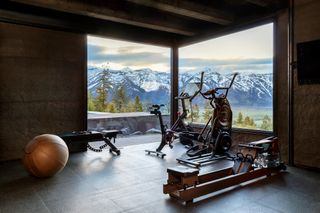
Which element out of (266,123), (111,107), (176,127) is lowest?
(176,127)

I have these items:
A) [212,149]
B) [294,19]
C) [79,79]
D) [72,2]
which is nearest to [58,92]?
[79,79]

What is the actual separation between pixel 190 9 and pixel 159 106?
221 centimetres

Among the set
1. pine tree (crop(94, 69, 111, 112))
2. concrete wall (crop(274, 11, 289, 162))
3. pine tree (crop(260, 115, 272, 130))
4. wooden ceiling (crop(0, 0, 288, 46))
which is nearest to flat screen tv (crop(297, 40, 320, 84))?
concrete wall (crop(274, 11, 289, 162))

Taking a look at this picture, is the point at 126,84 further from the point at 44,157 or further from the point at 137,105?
the point at 44,157

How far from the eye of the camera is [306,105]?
14.3 feet

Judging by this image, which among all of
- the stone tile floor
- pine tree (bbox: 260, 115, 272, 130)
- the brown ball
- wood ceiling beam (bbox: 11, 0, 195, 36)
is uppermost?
wood ceiling beam (bbox: 11, 0, 195, 36)

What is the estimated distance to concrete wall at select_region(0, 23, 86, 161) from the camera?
4.98 metres

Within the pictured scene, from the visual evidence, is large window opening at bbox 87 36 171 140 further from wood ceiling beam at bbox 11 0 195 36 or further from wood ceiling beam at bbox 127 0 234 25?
wood ceiling beam at bbox 127 0 234 25

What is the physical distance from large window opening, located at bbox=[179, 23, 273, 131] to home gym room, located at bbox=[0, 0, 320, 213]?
0.09 feet

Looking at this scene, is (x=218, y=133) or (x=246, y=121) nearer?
(x=218, y=133)

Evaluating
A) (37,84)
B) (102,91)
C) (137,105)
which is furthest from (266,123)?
(37,84)

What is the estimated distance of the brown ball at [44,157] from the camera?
3.68 meters

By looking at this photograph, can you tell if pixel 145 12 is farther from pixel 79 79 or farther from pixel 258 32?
pixel 258 32

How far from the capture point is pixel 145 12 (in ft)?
18.5
